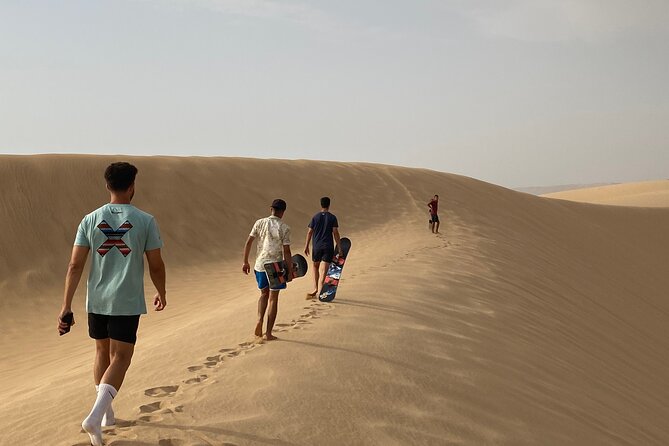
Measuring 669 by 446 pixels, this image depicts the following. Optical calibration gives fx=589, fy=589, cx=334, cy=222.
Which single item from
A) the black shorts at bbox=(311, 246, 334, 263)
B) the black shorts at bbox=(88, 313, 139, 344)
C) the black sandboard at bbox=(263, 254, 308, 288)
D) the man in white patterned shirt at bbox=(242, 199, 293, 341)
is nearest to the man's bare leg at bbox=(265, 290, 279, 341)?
the man in white patterned shirt at bbox=(242, 199, 293, 341)

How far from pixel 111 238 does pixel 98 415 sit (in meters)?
0.99

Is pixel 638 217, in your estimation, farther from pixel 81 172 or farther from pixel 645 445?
pixel 645 445

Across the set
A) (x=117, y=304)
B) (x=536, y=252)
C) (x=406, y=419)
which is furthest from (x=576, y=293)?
A: (x=117, y=304)

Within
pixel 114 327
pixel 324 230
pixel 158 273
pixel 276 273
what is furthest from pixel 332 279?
pixel 114 327

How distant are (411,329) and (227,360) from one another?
6.94 ft

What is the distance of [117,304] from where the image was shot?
3.42 meters

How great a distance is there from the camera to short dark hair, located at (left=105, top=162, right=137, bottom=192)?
3482 millimetres

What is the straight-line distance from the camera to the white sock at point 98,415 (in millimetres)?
3221

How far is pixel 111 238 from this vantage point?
3.44 metres

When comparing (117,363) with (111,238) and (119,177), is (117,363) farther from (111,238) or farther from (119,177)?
(119,177)

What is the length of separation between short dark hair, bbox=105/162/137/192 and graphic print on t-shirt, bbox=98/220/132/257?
0.22 meters

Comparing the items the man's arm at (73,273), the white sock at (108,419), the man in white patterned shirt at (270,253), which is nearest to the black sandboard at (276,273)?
the man in white patterned shirt at (270,253)

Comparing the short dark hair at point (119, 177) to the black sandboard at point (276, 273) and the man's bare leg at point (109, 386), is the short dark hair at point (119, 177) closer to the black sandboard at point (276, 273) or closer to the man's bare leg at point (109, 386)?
the man's bare leg at point (109, 386)

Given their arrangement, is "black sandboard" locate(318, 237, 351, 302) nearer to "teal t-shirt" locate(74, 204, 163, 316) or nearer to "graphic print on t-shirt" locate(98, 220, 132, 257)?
"teal t-shirt" locate(74, 204, 163, 316)
